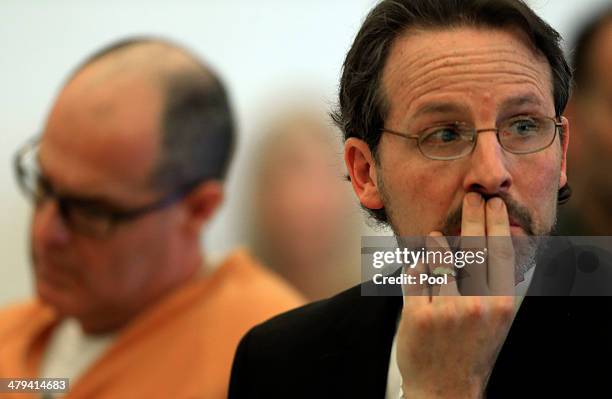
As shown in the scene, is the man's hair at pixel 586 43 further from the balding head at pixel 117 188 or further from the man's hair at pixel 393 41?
the balding head at pixel 117 188

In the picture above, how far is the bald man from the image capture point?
7.65ft

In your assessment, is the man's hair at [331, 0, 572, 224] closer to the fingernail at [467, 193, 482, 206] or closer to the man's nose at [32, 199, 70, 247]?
the fingernail at [467, 193, 482, 206]

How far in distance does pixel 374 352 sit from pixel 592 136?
827 millimetres

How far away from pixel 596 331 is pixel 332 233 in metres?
1.26

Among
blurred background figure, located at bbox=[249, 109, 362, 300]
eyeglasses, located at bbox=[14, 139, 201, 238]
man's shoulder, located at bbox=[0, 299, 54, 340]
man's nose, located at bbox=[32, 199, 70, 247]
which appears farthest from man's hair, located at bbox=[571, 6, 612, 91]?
man's shoulder, located at bbox=[0, 299, 54, 340]

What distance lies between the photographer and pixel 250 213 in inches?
114

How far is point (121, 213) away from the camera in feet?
7.79

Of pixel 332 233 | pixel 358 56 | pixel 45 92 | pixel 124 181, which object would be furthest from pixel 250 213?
pixel 358 56

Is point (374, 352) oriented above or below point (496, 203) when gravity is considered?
below

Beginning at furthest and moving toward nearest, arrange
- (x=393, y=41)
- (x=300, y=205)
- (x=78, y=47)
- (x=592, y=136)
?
(x=78, y=47) → (x=300, y=205) → (x=592, y=136) → (x=393, y=41)

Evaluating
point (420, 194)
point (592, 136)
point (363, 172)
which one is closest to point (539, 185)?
point (420, 194)

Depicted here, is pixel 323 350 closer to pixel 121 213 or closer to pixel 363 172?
pixel 363 172

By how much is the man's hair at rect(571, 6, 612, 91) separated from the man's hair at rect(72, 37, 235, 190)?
0.84 meters

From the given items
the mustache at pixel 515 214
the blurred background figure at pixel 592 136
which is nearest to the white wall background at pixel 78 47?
the blurred background figure at pixel 592 136
